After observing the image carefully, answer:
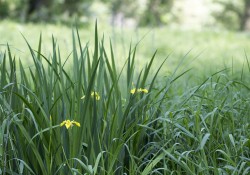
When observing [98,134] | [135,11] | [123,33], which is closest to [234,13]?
[135,11]

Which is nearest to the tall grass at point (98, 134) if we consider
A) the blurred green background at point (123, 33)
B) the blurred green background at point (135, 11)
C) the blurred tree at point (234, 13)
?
the blurred green background at point (123, 33)

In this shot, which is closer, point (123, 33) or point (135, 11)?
point (123, 33)

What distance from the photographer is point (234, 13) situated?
2720 cm

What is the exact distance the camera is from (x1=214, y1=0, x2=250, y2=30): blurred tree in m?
19.4

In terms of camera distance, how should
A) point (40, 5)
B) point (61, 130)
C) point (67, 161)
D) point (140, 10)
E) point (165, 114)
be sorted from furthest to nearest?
point (140, 10), point (40, 5), point (165, 114), point (61, 130), point (67, 161)

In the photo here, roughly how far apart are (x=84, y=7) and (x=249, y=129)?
37.3 ft

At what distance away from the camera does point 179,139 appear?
246 cm

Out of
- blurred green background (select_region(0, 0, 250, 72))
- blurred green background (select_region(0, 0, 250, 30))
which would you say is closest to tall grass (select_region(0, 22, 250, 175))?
blurred green background (select_region(0, 0, 250, 72))

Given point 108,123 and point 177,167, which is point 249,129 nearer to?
point 177,167

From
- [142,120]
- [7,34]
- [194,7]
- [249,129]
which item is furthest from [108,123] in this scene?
[194,7]

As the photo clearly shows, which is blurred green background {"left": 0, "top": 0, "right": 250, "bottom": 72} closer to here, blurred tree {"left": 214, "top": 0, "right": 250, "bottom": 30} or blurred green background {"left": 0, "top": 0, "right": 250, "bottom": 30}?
blurred green background {"left": 0, "top": 0, "right": 250, "bottom": 30}

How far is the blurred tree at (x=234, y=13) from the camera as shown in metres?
19.4

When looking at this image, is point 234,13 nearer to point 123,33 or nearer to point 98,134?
point 123,33

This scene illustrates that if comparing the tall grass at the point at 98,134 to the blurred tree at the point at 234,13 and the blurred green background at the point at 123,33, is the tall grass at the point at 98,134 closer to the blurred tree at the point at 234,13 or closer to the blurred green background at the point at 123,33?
the blurred green background at the point at 123,33
